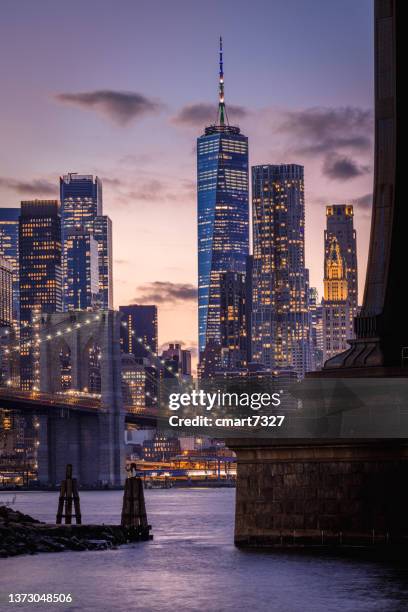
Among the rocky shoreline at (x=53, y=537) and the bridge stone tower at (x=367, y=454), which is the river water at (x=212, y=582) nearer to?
the bridge stone tower at (x=367, y=454)

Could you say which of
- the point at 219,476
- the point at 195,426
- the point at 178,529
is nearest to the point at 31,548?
the point at 195,426

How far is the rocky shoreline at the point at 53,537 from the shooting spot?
40969 mm

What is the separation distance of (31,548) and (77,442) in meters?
103

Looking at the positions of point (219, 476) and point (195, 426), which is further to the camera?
point (219, 476)

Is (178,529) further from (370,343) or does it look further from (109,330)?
(109,330)

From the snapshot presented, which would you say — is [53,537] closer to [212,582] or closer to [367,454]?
[212,582]

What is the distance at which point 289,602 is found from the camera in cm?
2889

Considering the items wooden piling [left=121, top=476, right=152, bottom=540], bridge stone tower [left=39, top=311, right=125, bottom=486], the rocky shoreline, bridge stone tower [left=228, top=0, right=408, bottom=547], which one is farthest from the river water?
bridge stone tower [left=39, top=311, right=125, bottom=486]

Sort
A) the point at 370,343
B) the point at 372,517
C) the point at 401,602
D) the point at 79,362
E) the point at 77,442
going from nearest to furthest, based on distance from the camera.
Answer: the point at 401,602
the point at 372,517
the point at 370,343
the point at 77,442
the point at 79,362

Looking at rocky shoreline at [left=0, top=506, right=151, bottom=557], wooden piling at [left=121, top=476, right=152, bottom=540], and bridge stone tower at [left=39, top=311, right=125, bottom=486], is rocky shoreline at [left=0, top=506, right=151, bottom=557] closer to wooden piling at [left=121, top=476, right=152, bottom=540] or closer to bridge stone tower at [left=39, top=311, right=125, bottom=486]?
wooden piling at [left=121, top=476, right=152, bottom=540]

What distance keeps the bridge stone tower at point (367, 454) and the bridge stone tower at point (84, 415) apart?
10161cm

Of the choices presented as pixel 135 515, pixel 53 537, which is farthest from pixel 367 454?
pixel 135 515

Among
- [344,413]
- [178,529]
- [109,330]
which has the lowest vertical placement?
[178,529]

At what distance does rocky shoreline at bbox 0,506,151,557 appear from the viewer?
4097 centimetres
